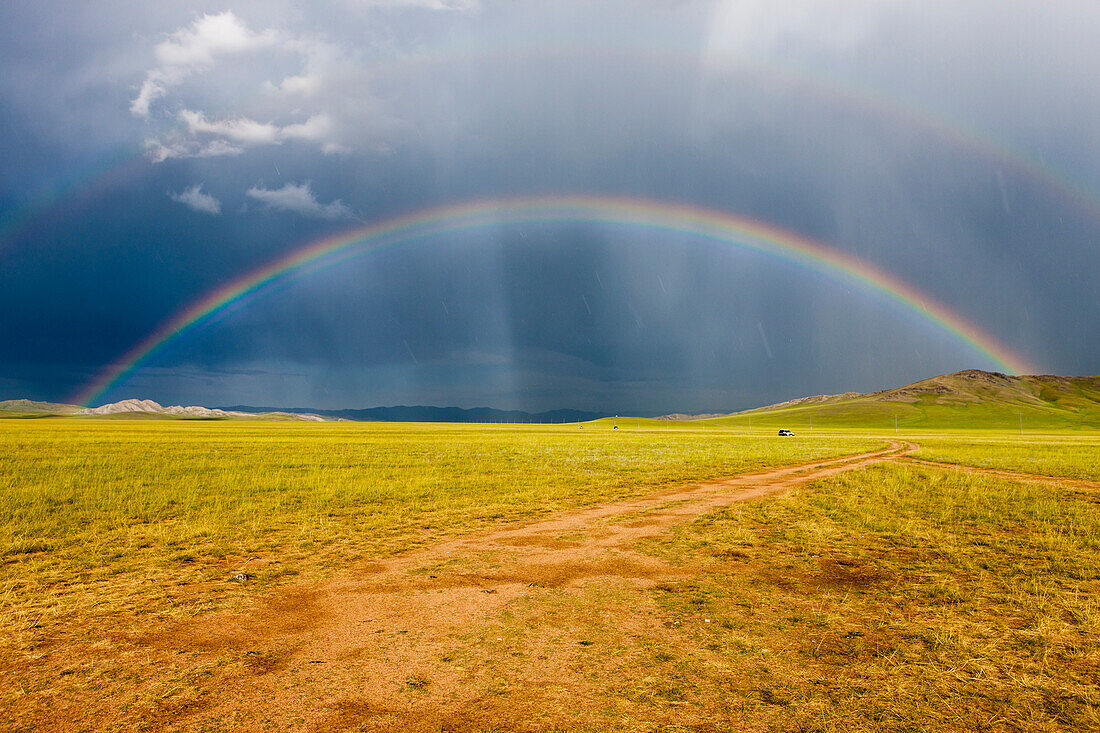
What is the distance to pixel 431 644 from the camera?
7574mm

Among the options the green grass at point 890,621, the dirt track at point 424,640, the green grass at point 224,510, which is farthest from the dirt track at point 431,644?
the green grass at point 224,510

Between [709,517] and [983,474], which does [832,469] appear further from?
[709,517]

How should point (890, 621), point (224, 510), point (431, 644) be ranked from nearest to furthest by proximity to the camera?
point (431, 644)
point (890, 621)
point (224, 510)

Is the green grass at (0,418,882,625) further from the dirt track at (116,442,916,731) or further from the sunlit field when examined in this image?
the dirt track at (116,442,916,731)

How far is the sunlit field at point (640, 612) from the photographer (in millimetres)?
5809

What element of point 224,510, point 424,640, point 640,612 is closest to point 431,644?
point 424,640

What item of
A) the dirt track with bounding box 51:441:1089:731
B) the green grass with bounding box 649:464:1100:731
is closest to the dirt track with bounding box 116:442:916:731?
the dirt track with bounding box 51:441:1089:731

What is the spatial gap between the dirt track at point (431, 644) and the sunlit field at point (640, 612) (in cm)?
5

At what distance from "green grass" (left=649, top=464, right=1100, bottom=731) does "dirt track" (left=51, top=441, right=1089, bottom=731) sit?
1172 millimetres

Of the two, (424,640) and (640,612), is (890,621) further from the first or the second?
(424,640)

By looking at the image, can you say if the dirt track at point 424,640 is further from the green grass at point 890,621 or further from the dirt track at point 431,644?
the green grass at point 890,621

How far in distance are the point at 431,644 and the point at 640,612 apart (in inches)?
129

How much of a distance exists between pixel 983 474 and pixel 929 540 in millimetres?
21123

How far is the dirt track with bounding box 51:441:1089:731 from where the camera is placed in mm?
5734
